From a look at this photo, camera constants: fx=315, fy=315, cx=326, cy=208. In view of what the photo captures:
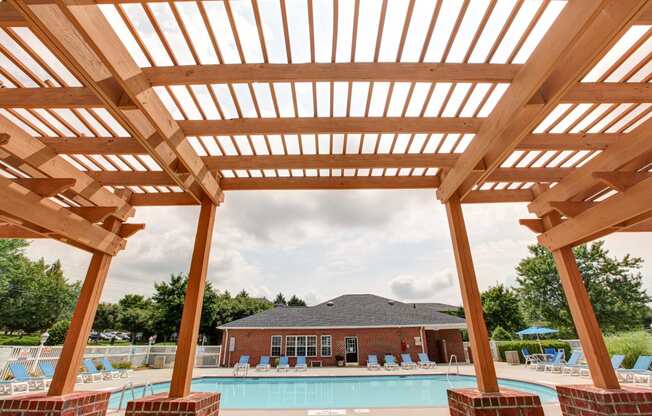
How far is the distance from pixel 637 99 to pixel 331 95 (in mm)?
2908

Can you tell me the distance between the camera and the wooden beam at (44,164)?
3289 mm

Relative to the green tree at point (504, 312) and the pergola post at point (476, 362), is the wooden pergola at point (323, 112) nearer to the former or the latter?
the pergola post at point (476, 362)

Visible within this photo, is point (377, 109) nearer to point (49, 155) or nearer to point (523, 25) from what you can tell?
point (523, 25)

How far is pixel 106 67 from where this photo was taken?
2342 millimetres

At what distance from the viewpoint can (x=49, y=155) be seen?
3.71 meters

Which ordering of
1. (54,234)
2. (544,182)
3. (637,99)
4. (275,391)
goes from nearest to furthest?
(637,99)
(54,234)
(544,182)
(275,391)

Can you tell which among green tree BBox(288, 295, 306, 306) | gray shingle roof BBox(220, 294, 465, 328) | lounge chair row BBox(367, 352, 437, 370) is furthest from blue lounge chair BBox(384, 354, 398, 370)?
green tree BBox(288, 295, 306, 306)

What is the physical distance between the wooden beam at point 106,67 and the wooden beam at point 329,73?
0.86 feet

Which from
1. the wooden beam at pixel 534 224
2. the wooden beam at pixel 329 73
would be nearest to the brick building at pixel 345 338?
the wooden beam at pixel 534 224

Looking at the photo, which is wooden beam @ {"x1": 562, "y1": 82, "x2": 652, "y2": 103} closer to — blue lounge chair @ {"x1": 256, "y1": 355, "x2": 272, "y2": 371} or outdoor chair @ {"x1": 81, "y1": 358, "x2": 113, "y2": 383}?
outdoor chair @ {"x1": 81, "y1": 358, "x2": 113, "y2": 383}

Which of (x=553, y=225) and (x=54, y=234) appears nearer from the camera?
(x=54, y=234)

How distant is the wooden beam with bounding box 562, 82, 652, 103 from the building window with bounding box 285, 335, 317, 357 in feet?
64.0

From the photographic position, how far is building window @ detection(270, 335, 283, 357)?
19.8 metres

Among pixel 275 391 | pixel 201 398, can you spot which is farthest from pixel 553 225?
pixel 275 391
